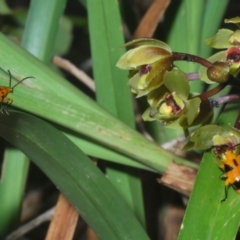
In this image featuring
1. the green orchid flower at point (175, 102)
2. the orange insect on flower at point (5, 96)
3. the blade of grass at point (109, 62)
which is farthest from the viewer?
the blade of grass at point (109, 62)

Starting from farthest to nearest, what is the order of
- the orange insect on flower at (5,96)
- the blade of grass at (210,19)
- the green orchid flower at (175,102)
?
the blade of grass at (210,19) → the orange insect on flower at (5,96) → the green orchid flower at (175,102)

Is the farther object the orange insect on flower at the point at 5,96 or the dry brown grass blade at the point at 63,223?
the dry brown grass blade at the point at 63,223

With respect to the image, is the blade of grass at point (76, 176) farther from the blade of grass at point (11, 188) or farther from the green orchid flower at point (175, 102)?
the blade of grass at point (11, 188)

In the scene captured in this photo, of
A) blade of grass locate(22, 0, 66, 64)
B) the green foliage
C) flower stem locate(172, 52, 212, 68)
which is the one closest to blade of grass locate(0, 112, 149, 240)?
the green foliage

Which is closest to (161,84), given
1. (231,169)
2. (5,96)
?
(231,169)

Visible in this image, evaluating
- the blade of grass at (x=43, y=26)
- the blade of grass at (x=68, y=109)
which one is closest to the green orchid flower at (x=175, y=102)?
the blade of grass at (x=68, y=109)

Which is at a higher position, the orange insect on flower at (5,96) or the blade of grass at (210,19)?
the blade of grass at (210,19)
